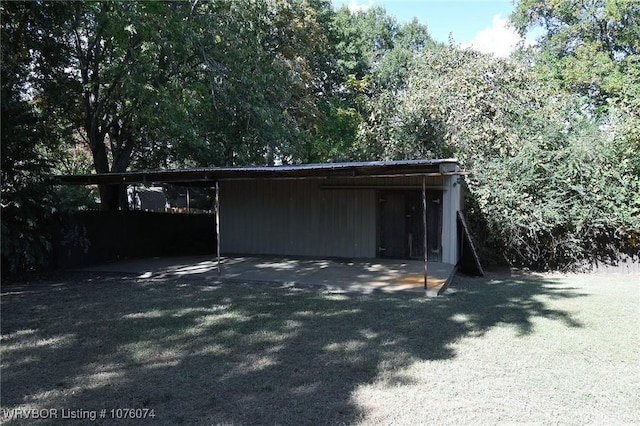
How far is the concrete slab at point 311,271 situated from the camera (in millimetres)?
8109

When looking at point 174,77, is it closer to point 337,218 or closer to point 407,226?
point 337,218

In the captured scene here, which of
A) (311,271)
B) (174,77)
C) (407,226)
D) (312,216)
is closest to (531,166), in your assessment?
(407,226)

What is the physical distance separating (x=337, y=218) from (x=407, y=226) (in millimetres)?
1747

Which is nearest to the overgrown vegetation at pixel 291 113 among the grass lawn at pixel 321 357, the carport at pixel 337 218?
the carport at pixel 337 218

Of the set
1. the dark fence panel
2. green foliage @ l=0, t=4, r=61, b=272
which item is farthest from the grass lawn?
the dark fence panel

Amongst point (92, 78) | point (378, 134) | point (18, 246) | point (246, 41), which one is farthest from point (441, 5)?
point (18, 246)

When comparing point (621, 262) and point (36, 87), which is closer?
point (621, 262)

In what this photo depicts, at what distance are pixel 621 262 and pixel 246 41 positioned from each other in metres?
11.2

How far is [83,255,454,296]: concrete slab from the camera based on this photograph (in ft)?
26.6

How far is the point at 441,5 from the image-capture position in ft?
40.8

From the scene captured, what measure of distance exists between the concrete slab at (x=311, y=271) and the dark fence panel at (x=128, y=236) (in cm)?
53

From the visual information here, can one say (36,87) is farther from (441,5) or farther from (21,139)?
(441,5)

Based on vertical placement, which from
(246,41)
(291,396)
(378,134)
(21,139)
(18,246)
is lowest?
(291,396)

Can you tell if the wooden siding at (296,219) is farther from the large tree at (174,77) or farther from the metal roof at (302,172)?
the metal roof at (302,172)
